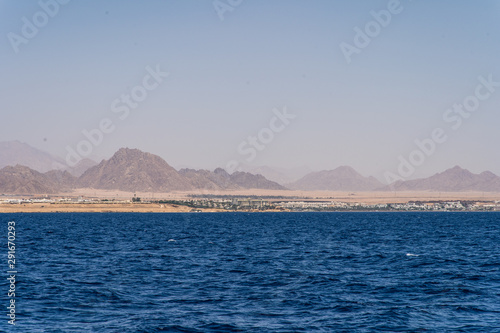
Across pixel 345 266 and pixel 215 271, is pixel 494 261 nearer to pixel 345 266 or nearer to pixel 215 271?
pixel 345 266

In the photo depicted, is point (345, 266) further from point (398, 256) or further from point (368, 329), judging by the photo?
point (368, 329)

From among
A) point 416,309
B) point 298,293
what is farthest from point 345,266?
point 416,309

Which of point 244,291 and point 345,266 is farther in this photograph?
point 345,266

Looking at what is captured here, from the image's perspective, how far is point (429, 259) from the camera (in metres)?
67.9

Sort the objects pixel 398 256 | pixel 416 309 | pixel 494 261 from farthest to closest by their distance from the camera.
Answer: pixel 398 256, pixel 494 261, pixel 416 309

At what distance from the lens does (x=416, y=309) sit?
38.7 meters

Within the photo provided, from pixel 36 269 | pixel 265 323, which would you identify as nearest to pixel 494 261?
pixel 265 323

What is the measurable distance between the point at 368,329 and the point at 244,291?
13681 millimetres

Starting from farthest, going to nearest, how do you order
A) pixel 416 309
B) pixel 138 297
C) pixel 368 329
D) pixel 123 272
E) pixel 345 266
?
pixel 345 266
pixel 123 272
pixel 138 297
pixel 416 309
pixel 368 329

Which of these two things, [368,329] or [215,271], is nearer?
[368,329]

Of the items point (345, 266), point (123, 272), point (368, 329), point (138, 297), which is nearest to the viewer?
point (368, 329)

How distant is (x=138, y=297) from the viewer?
138 ft

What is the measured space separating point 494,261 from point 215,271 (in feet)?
118

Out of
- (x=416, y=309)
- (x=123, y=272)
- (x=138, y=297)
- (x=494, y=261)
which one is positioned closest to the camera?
(x=416, y=309)
